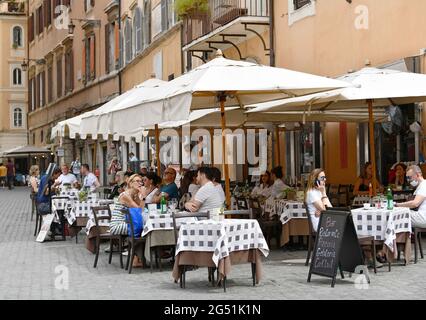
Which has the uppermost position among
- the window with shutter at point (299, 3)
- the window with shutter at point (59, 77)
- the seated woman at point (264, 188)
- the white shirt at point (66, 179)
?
the window with shutter at point (59, 77)

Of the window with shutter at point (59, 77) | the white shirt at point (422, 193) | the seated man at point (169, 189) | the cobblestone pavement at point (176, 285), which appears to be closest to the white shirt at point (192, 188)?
the seated man at point (169, 189)

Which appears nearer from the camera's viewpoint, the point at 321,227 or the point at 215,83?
the point at 321,227

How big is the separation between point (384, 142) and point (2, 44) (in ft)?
182

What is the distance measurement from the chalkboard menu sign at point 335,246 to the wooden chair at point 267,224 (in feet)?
11.2

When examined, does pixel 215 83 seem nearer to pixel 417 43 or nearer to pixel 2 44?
pixel 417 43

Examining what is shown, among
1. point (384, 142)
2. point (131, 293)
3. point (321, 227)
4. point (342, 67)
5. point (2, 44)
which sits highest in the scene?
point (2, 44)

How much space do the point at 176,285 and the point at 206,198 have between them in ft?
5.31

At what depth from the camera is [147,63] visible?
1300 inches

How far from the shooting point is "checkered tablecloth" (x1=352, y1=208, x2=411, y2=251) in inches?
417

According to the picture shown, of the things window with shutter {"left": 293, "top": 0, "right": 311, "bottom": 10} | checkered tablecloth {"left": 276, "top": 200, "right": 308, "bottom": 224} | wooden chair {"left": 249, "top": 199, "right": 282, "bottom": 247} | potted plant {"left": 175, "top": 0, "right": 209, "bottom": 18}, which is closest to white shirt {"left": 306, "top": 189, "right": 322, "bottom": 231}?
checkered tablecloth {"left": 276, "top": 200, "right": 308, "bottom": 224}

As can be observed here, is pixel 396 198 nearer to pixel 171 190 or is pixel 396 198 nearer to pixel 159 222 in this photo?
pixel 171 190

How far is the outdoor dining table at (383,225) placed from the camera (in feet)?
34.7

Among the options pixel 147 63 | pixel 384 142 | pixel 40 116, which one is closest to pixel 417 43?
pixel 384 142

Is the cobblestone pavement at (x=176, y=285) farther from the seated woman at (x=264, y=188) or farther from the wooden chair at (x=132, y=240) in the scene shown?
the seated woman at (x=264, y=188)
